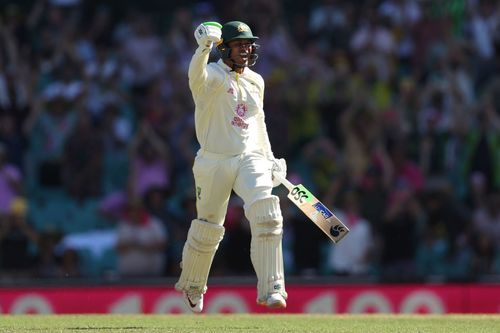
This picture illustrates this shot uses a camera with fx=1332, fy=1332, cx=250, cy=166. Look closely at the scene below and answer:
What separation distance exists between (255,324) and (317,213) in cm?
82

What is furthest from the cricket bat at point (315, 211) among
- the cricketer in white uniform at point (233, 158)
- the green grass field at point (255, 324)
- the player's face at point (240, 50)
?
the player's face at point (240, 50)

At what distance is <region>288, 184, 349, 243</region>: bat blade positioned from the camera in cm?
838

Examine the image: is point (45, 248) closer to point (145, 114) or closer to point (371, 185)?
point (145, 114)

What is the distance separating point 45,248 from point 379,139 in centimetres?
350

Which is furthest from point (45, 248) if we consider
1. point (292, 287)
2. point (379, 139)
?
point (379, 139)

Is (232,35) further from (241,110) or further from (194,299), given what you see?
(194,299)

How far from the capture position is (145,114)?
13820 mm

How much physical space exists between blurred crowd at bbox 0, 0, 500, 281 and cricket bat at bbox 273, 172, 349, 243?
10.9 ft

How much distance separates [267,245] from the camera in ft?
26.7

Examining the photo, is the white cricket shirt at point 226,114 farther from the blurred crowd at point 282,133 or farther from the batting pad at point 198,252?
the blurred crowd at point 282,133

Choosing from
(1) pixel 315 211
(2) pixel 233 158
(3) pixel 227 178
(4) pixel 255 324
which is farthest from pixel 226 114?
(4) pixel 255 324

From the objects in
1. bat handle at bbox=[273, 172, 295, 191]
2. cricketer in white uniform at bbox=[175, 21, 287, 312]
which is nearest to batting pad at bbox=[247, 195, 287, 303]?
cricketer in white uniform at bbox=[175, 21, 287, 312]

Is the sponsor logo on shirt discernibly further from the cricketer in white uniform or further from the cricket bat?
the cricket bat

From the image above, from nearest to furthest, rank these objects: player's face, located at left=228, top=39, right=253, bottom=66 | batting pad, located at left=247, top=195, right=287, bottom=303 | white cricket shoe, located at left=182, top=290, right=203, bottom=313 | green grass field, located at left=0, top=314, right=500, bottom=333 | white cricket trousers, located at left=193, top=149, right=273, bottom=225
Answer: green grass field, located at left=0, top=314, right=500, bottom=333 → batting pad, located at left=247, top=195, right=287, bottom=303 → white cricket trousers, located at left=193, top=149, right=273, bottom=225 → player's face, located at left=228, top=39, right=253, bottom=66 → white cricket shoe, located at left=182, top=290, right=203, bottom=313
